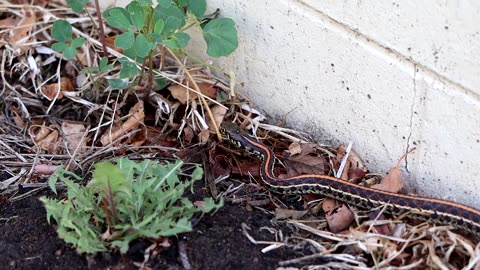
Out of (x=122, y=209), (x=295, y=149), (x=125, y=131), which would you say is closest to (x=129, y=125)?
(x=125, y=131)

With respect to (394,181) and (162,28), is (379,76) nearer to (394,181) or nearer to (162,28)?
(394,181)

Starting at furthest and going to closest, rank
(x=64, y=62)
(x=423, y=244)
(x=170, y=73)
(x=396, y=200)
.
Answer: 1. (x=64, y=62)
2. (x=170, y=73)
3. (x=396, y=200)
4. (x=423, y=244)

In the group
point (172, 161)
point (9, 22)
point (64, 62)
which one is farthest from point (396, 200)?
point (9, 22)

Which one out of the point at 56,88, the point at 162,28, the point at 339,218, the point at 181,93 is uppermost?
the point at 162,28

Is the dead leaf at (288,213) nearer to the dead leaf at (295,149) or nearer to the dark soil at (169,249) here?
the dark soil at (169,249)

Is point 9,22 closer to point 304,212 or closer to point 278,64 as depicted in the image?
point 278,64

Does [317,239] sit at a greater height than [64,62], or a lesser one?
greater

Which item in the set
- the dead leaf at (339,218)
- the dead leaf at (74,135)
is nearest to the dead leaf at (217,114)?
the dead leaf at (74,135)

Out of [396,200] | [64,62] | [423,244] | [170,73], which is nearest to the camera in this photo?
[423,244]
